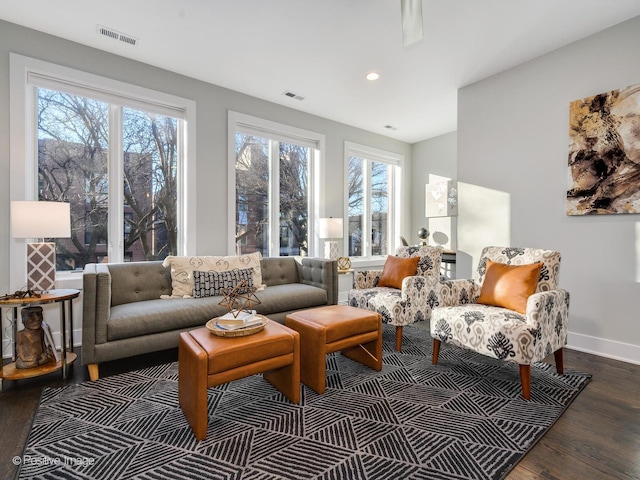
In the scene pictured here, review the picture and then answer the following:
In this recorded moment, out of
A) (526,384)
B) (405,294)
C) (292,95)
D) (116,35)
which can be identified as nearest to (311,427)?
(526,384)

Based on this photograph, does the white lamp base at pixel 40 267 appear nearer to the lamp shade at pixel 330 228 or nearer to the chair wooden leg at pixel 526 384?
the lamp shade at pixel 330 228

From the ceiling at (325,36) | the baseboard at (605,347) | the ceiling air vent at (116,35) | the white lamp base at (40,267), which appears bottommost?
the baseboard at (605,347)

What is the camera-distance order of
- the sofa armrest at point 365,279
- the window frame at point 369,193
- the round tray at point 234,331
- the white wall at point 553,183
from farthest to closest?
1. the window frame at point 369,193
2. the sofa armrest at point 365,279
3. the white wall at point 553,183
4. the round tray at point 234,331

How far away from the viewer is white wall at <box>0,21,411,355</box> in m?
2.64

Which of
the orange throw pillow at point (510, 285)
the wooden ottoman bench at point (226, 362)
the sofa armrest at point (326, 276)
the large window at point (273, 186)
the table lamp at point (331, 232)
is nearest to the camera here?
the wooden ottoman bench at point (226, 362)

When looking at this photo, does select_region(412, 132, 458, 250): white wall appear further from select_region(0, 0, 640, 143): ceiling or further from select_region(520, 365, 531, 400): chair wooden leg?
select_region(520, 365, 531, 400): chair wooden leg

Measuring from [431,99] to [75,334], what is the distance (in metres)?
4.62

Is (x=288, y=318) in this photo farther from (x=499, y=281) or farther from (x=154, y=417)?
(x=499, y=281)

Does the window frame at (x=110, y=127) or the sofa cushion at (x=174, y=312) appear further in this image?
the window frame at (x=110, y=127)

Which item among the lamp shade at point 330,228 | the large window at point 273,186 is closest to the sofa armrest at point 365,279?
the lamp shade at point 330,228

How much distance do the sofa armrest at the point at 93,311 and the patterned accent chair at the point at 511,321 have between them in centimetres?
241

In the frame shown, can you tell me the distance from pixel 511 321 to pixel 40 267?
3.28 metres

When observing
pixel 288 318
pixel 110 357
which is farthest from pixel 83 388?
pixel 288 318

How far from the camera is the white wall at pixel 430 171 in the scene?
17.5ft
